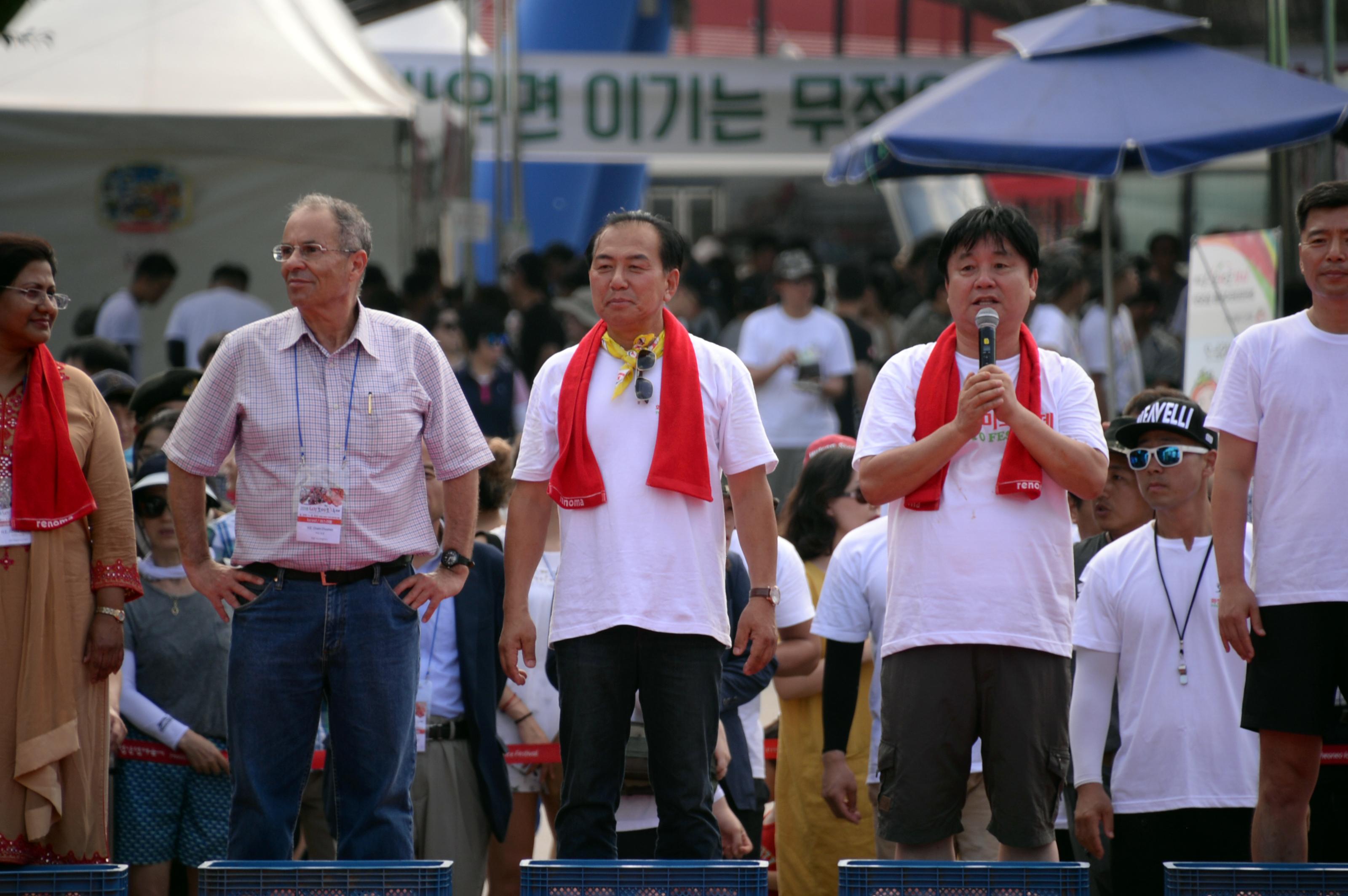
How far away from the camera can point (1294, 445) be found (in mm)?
4070

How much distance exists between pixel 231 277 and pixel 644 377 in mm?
7625

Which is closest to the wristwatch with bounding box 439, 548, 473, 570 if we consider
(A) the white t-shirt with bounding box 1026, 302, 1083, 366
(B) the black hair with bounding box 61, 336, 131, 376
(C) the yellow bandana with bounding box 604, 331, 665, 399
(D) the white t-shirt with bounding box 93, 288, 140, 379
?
(C) the yellow bandana with bounding box 604, 331, 665, 399

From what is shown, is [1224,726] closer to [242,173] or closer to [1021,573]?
[1021,573]

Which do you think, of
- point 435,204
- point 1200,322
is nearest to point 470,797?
point 1200,322

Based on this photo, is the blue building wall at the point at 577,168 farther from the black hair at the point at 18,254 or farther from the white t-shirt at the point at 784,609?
the black hair at the point at 18,254

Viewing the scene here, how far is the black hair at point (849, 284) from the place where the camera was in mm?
11180

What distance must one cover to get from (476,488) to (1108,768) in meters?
2.12

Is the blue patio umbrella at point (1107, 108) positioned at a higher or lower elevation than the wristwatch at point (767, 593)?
higher

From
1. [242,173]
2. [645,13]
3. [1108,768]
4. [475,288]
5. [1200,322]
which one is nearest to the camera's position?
[1108,768]

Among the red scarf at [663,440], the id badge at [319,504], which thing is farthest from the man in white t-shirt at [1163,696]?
the id badge at [319,504]

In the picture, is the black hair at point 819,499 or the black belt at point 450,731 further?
the black hair at point 819,499

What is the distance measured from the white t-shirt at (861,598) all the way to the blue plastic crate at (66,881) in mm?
2225

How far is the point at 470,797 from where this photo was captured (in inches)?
203

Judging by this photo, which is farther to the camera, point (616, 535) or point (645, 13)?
point (645, 13)
